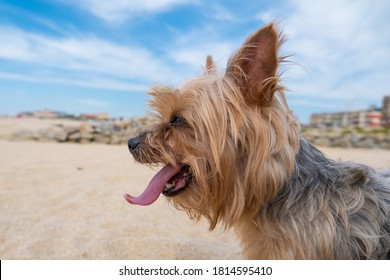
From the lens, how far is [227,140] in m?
2.66

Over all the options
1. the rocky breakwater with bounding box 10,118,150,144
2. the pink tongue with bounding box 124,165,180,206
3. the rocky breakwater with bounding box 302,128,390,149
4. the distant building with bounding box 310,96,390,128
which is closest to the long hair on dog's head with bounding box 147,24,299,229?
the pink tongue with bounding box 124,165,180,206

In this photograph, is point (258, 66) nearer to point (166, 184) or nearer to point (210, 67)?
point (210, 67)

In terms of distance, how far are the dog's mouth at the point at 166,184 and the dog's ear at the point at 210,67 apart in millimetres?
908

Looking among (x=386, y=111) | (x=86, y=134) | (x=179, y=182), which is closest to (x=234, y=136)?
(x=179, y=182)

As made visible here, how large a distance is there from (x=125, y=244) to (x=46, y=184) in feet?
11.1

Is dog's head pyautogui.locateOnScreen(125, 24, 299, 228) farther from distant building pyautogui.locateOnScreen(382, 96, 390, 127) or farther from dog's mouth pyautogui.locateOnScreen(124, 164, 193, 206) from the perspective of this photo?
distant building pyautogui.locateOnScreen(382, 96, 390, 127)

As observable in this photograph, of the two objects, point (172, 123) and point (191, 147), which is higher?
point (172, 123)

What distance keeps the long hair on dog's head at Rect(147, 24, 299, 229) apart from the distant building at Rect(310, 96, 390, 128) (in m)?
26.9

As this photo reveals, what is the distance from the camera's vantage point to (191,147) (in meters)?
2.67

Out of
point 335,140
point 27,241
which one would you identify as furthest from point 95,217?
point 335,140

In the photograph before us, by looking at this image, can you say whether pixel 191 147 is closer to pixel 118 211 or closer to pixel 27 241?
pixel 27 241
